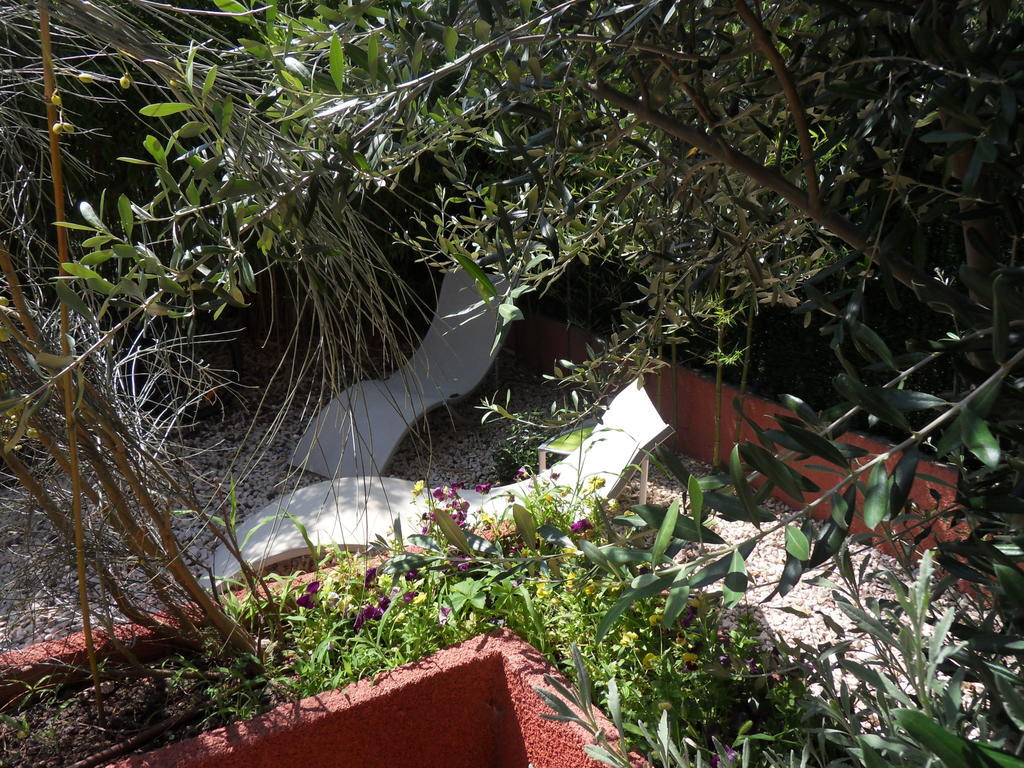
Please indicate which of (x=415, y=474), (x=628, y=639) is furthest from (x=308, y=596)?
Answer: (x=415, y=474)

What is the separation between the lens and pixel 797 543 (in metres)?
0.78

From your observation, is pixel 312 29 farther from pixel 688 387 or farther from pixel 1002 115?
pixel 688 387

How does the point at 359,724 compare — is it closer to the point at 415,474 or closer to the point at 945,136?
the point at 945,136

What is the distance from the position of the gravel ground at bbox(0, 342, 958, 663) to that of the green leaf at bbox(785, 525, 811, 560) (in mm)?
1847

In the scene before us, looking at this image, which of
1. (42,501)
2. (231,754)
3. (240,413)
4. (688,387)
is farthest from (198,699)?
(240,413)

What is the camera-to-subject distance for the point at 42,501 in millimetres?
1874

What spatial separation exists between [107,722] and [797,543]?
1.92 m

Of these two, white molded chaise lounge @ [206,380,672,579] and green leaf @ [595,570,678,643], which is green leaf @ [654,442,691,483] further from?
white molded chaise lounge @ [206,380,672,579]

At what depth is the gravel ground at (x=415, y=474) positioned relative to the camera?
2613 mm

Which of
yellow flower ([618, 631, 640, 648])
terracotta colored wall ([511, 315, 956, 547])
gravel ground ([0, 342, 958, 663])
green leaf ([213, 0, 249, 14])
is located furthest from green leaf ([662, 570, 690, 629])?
terracotta colored wall ([511, 315, 956, 547])

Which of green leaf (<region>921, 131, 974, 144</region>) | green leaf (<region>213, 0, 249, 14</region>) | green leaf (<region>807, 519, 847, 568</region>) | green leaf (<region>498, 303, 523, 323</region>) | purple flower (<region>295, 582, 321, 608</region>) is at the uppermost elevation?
green leaf (<region>213, 0, 249, 14</region>)

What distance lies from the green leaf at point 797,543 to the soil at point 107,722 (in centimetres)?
→ 169

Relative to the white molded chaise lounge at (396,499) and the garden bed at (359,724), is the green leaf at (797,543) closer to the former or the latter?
the garden bed at (359,724)

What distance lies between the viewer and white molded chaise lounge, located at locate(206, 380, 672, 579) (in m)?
3.12
